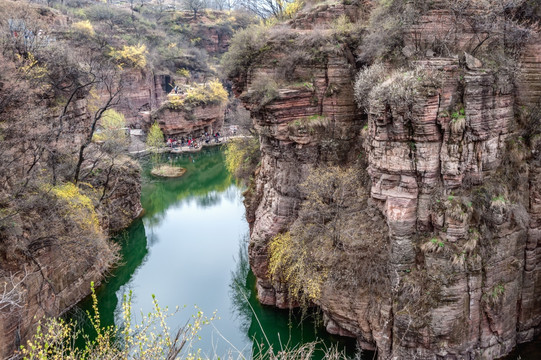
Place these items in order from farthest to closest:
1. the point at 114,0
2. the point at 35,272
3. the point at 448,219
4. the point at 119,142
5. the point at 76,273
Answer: the point at 114,0 < the point at 119,142 < the point at 76,273 < the point at 35,272 < the point at 448,219

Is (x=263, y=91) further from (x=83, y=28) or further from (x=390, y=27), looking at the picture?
(x=83, y=28)

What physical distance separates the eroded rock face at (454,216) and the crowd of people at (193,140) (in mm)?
32307

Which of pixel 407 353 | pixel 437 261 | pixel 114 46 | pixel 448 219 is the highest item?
pixel 114 46

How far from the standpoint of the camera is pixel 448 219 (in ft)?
37.8

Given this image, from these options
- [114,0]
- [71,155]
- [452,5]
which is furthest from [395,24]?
[114,0]

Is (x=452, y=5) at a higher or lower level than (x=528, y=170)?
higher

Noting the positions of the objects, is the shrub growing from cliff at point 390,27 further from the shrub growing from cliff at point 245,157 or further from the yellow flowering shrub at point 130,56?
the yellow flowering shrub at point 130,56

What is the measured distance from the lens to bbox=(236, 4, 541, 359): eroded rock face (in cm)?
1133

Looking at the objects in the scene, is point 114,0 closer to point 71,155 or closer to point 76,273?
point 71,155

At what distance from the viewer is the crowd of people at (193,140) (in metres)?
42.6

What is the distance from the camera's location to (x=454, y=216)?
37.5 feet

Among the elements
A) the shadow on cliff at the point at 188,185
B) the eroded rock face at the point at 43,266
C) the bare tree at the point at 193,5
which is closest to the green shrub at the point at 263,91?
the eroded rock face at the point at 43,266

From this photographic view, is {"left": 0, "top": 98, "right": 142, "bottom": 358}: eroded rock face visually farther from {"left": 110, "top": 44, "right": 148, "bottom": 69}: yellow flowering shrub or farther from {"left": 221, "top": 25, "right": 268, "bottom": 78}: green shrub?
{"left": 110, "top": 44, "right": 148, "bottom": 69}: yellow flowering shrub

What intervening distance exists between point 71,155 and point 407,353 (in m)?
17.0
